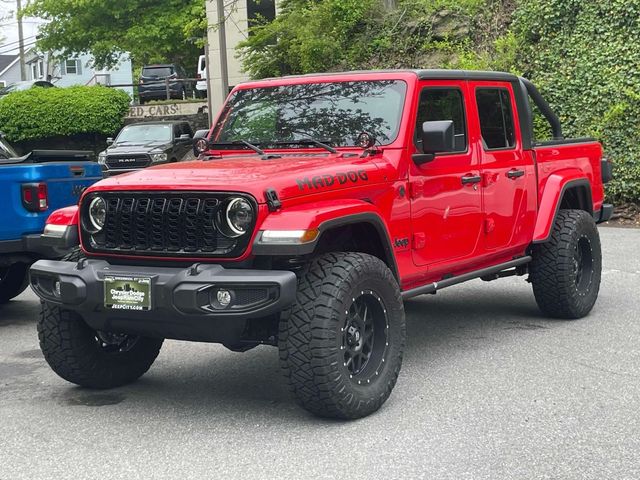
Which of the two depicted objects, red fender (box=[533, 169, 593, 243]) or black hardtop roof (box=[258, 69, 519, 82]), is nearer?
black hardtop roof (box=[258, 69, 519, 82])

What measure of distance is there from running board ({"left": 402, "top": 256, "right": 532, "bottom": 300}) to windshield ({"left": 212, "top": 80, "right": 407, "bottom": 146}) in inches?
36.6

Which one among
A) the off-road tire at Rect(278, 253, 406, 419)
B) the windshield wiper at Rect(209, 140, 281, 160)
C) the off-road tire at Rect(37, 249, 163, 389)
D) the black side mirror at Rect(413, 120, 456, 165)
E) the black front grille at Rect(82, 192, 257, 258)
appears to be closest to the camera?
the off-road tire at Rect(278, 253, 406, 419)

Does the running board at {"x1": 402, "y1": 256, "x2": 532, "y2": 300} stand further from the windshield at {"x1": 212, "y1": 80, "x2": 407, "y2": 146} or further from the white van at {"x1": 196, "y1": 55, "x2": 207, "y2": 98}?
the white van at {"x1": 196, "y1": 55, "x2": 207, "y2": 98}

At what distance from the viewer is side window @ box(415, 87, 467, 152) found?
6.09m

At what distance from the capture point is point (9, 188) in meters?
7.64

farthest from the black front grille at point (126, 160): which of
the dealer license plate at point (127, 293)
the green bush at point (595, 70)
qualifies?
the dealer license plate at point (127, 293)

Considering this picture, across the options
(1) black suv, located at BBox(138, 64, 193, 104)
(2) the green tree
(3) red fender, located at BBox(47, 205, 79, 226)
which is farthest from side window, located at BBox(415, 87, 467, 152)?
(2) the green tree

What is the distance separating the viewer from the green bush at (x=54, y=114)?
29.4 metres

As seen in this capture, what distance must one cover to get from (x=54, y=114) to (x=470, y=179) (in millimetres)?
25048

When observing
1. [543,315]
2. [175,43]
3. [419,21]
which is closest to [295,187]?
[543,315]

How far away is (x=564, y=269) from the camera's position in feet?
24.0

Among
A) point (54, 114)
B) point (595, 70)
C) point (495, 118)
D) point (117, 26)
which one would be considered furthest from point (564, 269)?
point (117, 26)

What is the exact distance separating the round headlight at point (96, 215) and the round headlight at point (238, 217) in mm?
846

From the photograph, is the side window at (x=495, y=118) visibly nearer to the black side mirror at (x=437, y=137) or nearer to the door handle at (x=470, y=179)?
the door handle at (x=470, y=179)
